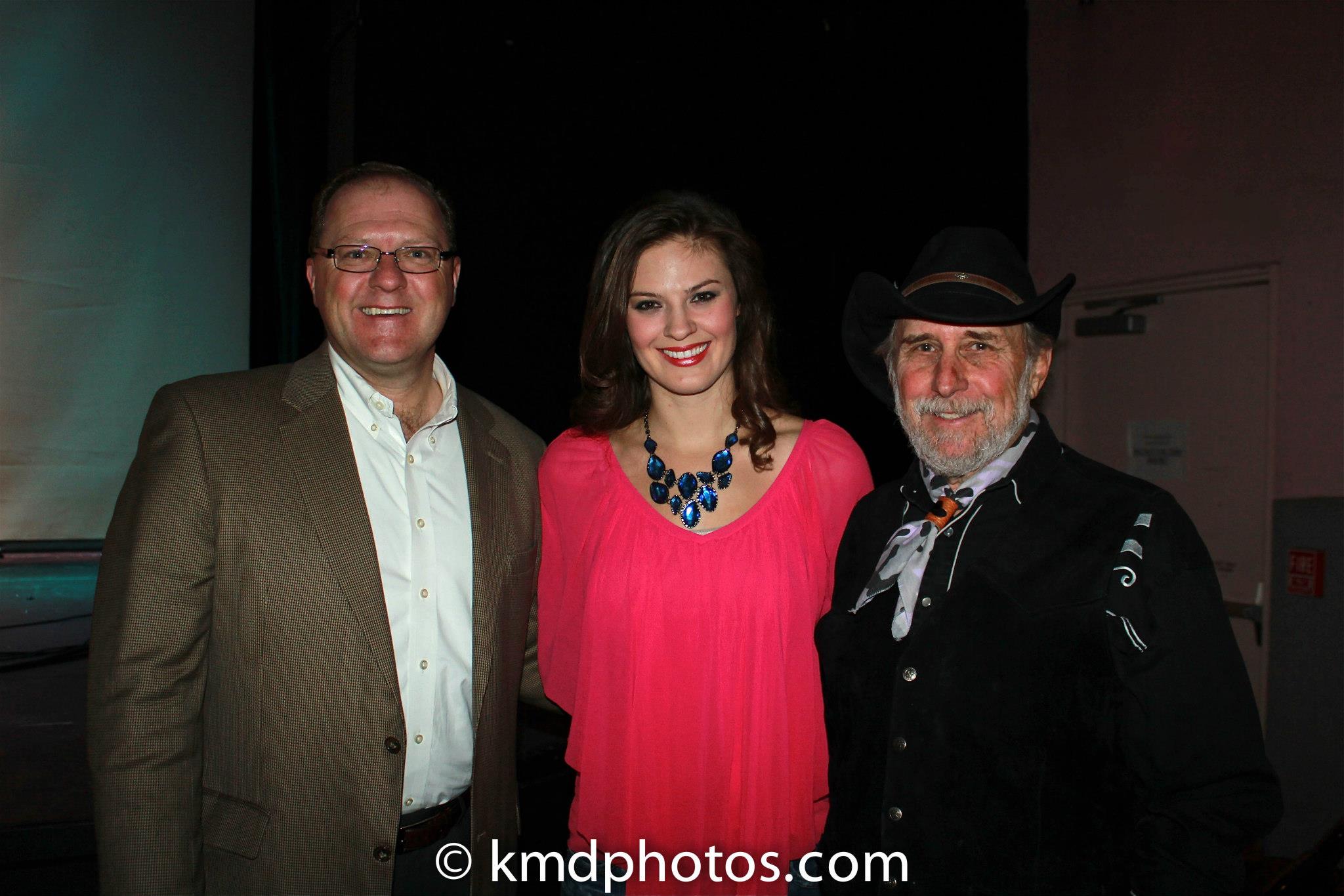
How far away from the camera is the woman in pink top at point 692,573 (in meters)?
1.80

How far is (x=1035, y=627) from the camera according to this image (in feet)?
4.63

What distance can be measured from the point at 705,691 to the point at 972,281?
97 cm

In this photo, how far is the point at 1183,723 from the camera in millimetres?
1297

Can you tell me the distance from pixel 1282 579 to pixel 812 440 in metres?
3.13

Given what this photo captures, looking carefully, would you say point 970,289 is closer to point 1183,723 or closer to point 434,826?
point 1183,723

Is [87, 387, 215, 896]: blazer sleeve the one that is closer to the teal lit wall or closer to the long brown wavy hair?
the long brown wavy hair

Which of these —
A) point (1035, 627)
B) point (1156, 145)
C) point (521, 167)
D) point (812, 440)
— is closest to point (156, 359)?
point (521, 167)

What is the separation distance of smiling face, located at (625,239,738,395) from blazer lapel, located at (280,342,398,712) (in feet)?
2.23

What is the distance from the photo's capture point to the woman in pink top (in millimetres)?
1798

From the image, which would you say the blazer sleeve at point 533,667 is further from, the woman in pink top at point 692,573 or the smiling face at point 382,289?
the smiling face at point 382,289

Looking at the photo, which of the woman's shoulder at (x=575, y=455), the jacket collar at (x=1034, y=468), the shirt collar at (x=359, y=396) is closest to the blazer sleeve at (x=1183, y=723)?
the jacket collar at (x=1034, y=468)

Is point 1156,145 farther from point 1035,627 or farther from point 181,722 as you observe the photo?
point 181,722

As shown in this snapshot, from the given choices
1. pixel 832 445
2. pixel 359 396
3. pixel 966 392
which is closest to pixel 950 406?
pixel 966 392

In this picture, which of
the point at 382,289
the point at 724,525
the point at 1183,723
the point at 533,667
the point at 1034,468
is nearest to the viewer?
the point at 1183,723
